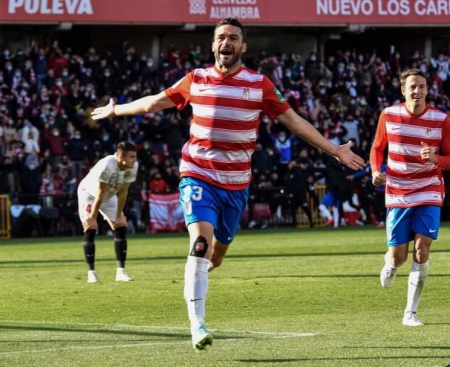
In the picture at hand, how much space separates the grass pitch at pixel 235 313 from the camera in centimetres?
856

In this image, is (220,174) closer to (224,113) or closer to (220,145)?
(220,145)

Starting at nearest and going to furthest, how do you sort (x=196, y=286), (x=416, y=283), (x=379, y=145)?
(x=196, y=286)
(x=416, y=283)
(x=379, y=145)

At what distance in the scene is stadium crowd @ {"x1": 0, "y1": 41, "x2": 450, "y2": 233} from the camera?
104 ft

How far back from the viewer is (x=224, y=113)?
9.03m

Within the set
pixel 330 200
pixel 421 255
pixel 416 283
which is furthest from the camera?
pixel 330 200

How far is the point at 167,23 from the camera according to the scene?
40250 mm

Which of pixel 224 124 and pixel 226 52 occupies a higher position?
pixel 226 52

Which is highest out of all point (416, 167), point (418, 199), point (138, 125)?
point (416, 167)

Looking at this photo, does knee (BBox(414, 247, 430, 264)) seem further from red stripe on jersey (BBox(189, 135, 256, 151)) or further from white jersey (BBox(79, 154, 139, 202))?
white jersey (BBox(79, 154, 139, 202))

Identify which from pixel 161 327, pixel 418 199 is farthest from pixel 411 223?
pixel 161 327

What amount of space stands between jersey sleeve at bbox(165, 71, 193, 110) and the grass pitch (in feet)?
6.19

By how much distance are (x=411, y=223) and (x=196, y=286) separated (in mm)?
3050

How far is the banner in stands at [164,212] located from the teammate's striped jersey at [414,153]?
20.6 metres

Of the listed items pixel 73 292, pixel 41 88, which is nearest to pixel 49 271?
pixel 73 292
